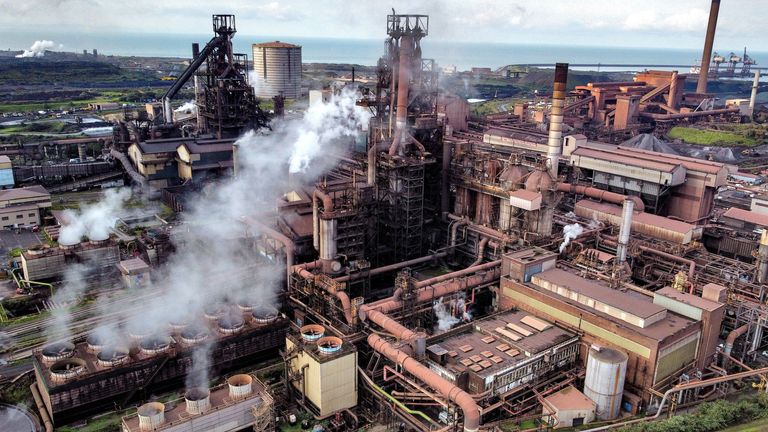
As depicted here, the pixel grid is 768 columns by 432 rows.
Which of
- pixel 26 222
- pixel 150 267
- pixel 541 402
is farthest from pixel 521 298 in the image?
pixel 26 222

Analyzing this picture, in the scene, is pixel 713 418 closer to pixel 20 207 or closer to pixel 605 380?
pixel 605 380

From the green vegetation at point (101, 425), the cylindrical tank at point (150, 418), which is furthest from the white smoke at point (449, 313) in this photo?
the green vegetation at point (101, 425)

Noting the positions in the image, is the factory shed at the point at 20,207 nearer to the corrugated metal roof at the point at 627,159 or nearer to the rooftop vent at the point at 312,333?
the rooftop vent at the point at 312,333

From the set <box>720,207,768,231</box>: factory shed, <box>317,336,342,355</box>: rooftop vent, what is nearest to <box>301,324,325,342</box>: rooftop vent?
<box>317,336,342,355</box>: rooftop vent

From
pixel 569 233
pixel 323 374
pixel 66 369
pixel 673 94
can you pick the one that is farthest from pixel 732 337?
pixel 673 94

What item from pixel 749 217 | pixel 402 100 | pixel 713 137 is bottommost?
pixel 749 217
